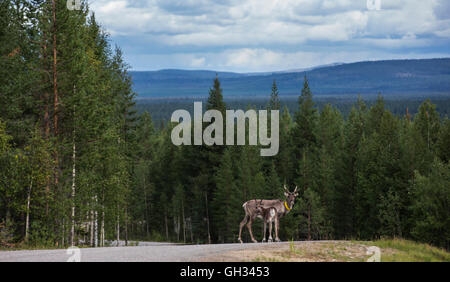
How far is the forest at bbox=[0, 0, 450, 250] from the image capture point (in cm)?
2564

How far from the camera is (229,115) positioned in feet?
223

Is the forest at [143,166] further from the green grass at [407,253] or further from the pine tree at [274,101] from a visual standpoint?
the green grass at [407,253]

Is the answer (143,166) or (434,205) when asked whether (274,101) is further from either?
(434,205)

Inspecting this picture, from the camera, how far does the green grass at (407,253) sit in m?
16.9

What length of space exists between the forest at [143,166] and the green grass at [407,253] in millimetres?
12997

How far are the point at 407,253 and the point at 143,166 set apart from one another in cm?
6491

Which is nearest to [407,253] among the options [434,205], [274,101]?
[434,205]

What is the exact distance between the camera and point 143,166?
80125mm

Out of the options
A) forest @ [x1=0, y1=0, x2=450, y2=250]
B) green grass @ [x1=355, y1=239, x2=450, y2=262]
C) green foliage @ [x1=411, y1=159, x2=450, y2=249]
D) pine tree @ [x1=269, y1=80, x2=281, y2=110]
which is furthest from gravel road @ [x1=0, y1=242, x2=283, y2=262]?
pine tree @ [x1=269, y1=80, x2=281, y2=110]

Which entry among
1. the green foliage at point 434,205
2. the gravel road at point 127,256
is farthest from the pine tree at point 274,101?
the gravel road at point 127,256

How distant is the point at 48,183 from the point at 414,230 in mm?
33448

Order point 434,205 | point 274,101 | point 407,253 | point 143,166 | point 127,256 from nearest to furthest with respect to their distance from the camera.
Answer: point 127,256, point 407,253, point 434,205, point 143,166, point 274,101

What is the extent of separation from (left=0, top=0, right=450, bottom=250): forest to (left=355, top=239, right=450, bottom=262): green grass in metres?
13.0

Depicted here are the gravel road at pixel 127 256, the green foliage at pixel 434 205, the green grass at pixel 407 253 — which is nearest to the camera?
the gravel road at pixel 127 256
